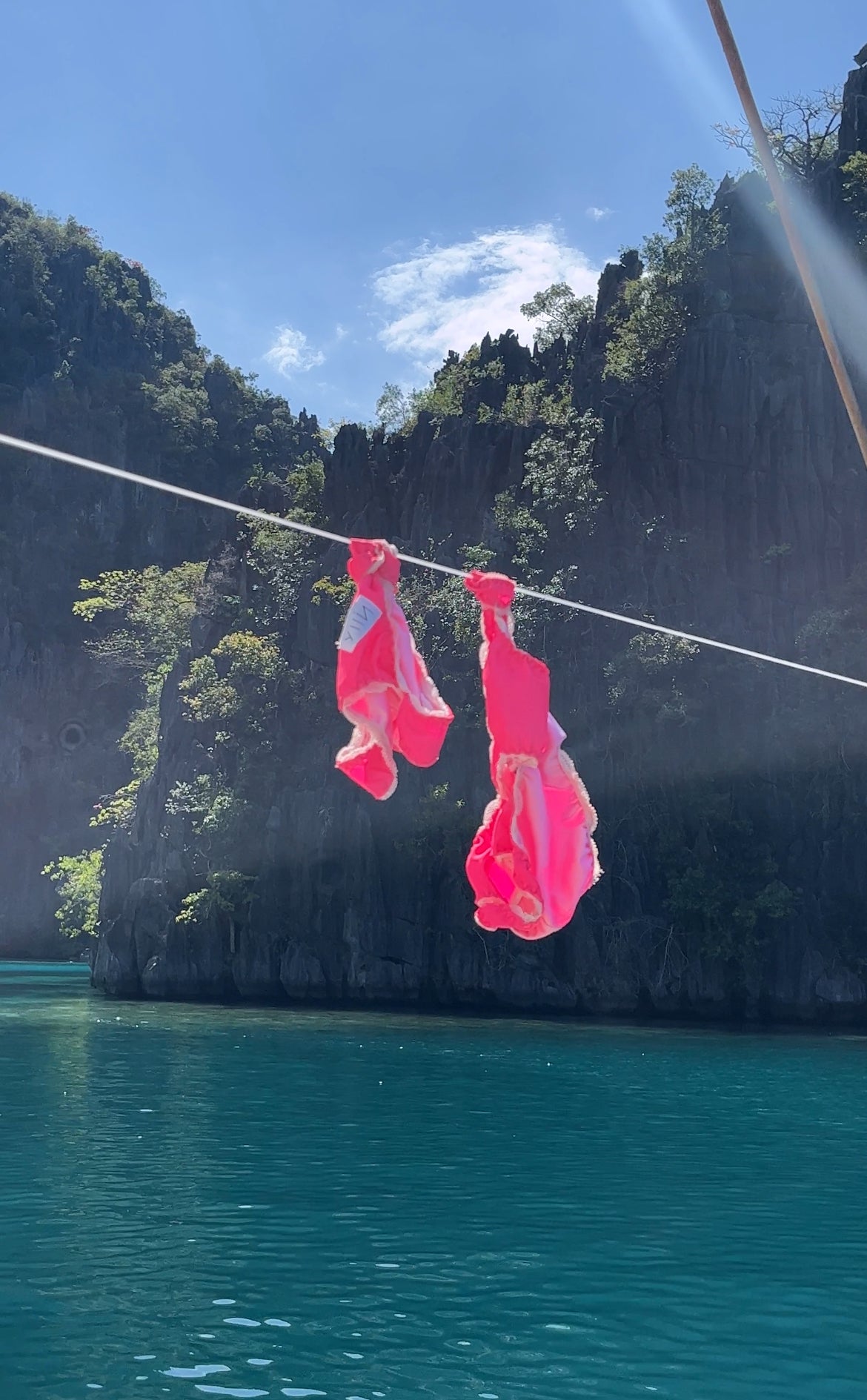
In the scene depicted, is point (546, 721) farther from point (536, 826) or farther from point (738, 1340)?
point (738, 1340)

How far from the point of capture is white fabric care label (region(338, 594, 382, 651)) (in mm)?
6378

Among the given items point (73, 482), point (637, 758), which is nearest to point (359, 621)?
point (637, 758)

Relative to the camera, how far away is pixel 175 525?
6900 centimetres

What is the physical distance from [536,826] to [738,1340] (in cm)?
400

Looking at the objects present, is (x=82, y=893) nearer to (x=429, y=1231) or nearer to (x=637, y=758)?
(x=637, y=758)

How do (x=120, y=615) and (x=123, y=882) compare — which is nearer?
(x=123, y=882)

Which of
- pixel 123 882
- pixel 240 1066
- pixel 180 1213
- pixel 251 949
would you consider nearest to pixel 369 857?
pixel 251 949

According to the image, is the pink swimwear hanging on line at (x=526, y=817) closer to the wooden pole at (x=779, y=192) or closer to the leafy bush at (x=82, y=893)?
the wooden pole at (x=779, y=192)

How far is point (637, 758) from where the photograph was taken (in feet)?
108

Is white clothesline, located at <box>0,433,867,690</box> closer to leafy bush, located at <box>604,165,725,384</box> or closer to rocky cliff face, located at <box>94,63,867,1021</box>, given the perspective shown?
rocky cliff face, located at <box>94,63,867,1021</box>

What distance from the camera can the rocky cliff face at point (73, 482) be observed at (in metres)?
62.6

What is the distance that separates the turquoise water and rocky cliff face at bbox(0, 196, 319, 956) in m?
42.9

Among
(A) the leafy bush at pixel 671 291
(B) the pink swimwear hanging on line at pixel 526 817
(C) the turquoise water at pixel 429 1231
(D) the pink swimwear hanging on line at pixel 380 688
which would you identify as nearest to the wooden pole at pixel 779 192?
(B) the pink swimwear hanging on line at pixel 526 817

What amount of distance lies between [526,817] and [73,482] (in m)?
66.0
